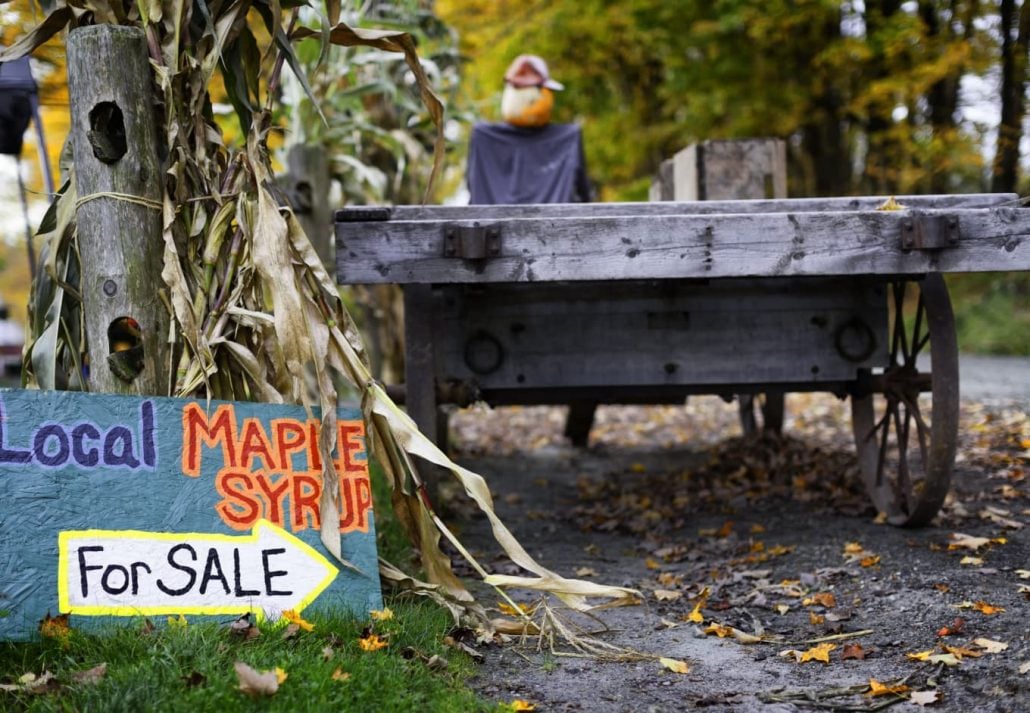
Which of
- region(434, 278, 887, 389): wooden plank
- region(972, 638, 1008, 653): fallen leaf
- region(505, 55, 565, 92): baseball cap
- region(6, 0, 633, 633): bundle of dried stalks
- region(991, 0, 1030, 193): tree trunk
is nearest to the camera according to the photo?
region(972, 638, 1008, 653): fallen leaf

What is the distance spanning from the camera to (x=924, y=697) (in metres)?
2.59

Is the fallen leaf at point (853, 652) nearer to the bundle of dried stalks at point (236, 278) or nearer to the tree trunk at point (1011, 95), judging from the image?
the bundle of dried stalks at point (236, 278)

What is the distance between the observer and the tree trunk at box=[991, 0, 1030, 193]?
9078mm

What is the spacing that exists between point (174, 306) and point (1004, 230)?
115 inches

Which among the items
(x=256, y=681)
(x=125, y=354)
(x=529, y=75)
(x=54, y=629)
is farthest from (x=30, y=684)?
(x=529, y=75)

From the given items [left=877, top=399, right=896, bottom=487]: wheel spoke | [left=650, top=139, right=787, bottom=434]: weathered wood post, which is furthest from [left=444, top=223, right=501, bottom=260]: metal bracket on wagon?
[left=650, top=139, right=787, bottom=434]: weathered wood post

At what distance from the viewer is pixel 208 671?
7.91 feet

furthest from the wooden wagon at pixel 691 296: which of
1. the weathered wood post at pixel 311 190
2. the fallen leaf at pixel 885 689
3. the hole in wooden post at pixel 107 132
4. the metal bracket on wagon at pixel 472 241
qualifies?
the weathered wood post at pixel 311 190

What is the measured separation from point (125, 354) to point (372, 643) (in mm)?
1307

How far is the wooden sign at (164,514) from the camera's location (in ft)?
9.02

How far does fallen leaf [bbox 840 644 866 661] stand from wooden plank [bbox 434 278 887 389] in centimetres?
151

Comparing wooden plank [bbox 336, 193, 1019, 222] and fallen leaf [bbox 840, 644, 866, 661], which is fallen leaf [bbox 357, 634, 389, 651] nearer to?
fallen leaf [bbox 840, 644, 866, 661]

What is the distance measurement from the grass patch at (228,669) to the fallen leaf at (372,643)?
0.02 m

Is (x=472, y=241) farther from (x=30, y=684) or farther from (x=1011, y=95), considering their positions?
(x=1011, y=95)
